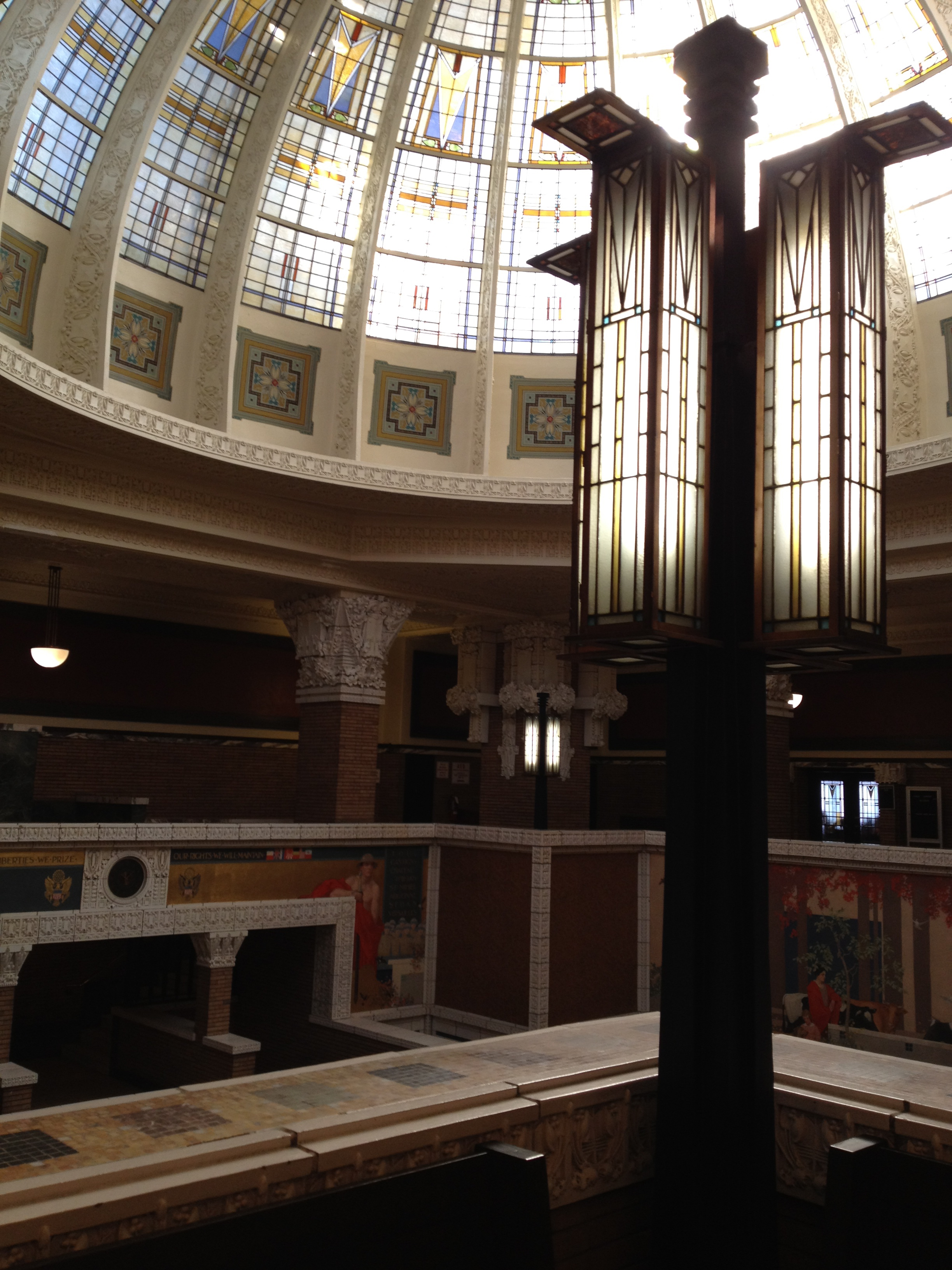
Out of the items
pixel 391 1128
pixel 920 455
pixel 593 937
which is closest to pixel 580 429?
pixel 391 1128

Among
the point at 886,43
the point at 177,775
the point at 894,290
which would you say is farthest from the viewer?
the point at 177,775

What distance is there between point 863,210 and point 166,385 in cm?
1066

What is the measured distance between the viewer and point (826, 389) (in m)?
4.25

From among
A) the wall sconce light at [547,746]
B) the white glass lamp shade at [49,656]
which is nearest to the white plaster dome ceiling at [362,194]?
the white glass lamp shade at [49,656]

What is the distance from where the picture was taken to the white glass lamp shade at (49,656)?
1401cm

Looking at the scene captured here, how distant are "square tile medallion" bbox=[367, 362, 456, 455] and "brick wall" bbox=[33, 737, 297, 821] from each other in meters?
6.43

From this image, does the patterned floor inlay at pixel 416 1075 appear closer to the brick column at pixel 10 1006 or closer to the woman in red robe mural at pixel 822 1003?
the brick column at pixel 10 1006

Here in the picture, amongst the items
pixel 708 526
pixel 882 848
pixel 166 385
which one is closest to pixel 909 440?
pixel 882 848

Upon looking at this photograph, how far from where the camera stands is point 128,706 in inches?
681

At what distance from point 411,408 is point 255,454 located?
2.81 metres

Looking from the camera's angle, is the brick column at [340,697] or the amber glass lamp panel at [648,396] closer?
the amber glass lamp panel at [648,396]

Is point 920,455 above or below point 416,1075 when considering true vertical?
above

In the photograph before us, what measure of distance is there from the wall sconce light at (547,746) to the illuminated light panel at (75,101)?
9.42 m

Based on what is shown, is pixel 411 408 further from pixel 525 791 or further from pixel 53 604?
pixel 525 791
